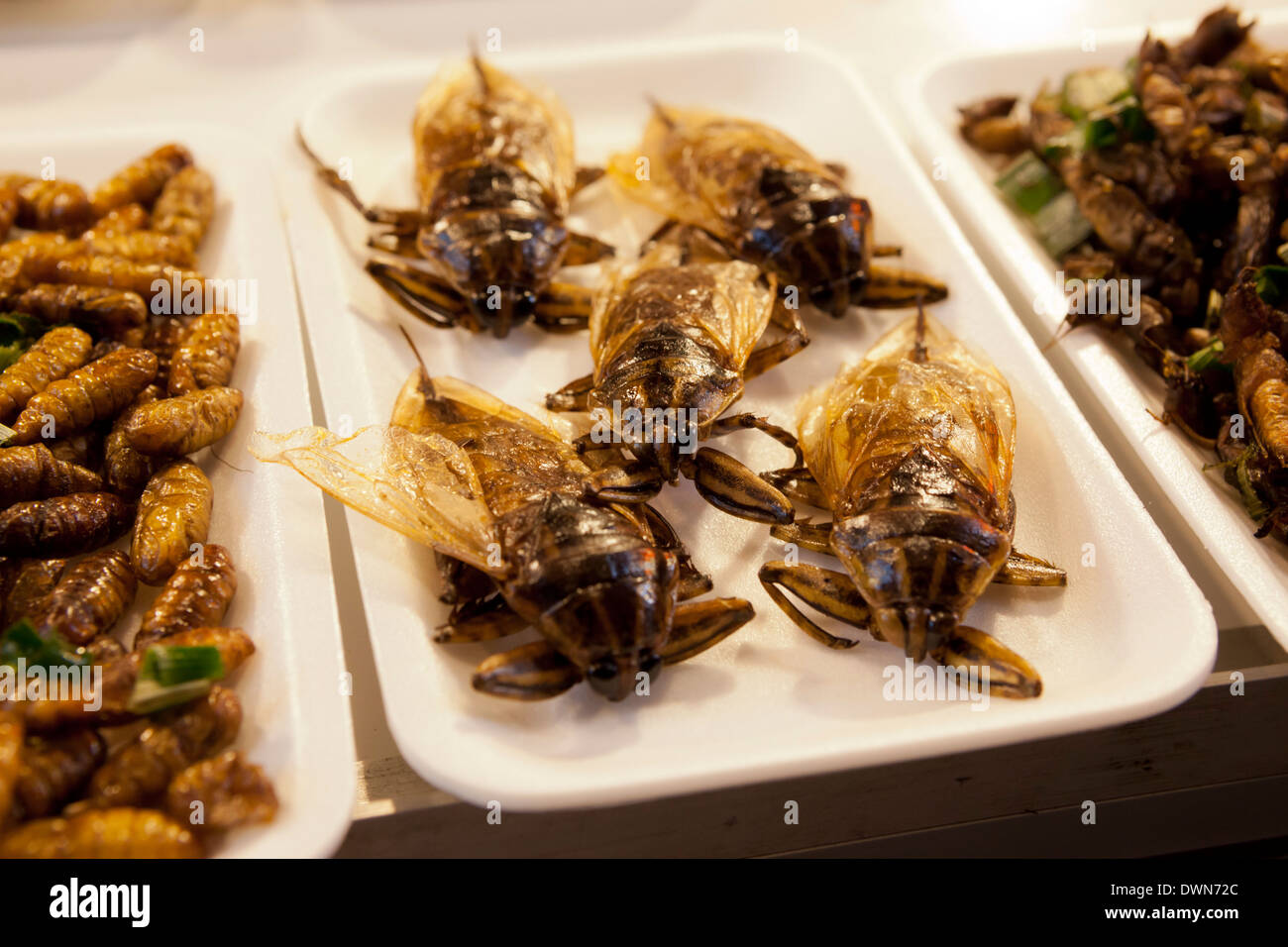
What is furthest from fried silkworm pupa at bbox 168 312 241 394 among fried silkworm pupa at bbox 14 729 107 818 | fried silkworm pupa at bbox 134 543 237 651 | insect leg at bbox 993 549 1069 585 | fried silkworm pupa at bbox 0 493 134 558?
insect leg at bbox 993 549 1069 585

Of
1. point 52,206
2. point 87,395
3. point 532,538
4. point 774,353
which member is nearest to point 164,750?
point 532,538

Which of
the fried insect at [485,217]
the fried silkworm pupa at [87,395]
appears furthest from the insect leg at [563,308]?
the fried silkworm pupa at [87,395]

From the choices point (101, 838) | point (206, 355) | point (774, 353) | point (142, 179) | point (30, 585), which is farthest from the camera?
point (142, 179)

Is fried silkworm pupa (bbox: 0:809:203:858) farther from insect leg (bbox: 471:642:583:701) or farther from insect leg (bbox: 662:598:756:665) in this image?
insect leg (bbox: 662:598:756:665)

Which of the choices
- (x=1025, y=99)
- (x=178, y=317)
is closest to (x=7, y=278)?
(x=178, y=317)

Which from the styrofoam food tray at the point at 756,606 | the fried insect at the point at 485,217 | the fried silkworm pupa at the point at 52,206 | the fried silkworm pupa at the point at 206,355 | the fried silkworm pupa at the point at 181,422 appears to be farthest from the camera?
the fried silkworm pupa at the point at 52,206

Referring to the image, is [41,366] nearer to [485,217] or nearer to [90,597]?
[90,597]

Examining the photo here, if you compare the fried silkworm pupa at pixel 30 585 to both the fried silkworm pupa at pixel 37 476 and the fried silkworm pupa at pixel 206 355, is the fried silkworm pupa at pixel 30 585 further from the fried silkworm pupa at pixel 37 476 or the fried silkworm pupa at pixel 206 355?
the fried silkworm pupa at pixel 206 355
